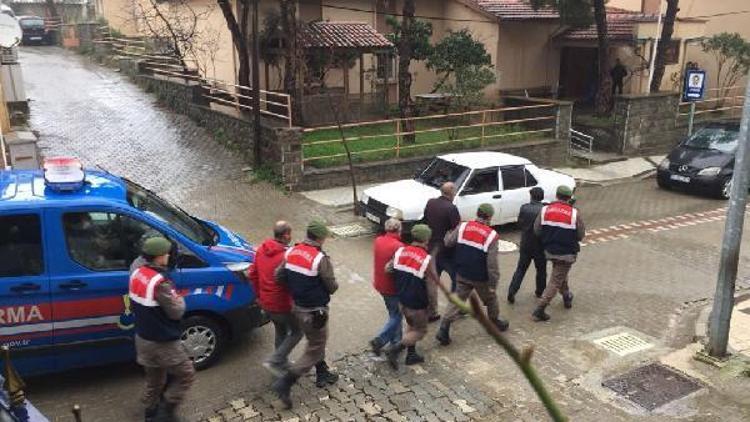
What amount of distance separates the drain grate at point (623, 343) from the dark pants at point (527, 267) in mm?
1304

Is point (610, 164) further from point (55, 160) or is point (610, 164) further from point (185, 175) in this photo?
point (55, 160)

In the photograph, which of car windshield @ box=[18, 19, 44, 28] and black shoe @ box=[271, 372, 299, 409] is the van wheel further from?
car windshield @ box=[18, 19, 44, 28]

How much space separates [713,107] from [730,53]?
8.01 ft

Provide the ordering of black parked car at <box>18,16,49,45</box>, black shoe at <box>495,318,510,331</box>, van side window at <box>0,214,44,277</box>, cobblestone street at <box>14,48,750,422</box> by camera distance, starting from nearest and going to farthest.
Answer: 1. van side window at <box>0,214,44,277</box>
2. cobblestone street at <box>14,48,750,422</box>
3. black shoe at <box>495,318,510,331</box>
4. black parked car at <box>18,16,49,45</box>

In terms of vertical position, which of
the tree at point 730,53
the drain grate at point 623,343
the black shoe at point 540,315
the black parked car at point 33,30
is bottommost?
the drain grate at point 623,343

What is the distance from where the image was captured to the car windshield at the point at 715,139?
15.2 metres

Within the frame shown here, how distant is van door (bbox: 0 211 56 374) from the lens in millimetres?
5820

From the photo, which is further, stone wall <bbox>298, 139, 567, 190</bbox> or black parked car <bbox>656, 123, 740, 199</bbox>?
black parked car <bbox>656, 123, 740, 199</bbox>

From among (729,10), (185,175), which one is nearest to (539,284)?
(185,175)

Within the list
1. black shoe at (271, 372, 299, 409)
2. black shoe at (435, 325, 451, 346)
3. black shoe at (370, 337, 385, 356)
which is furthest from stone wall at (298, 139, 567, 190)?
black shoe at (271, 372, 299, 409)

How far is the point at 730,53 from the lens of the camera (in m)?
20.5

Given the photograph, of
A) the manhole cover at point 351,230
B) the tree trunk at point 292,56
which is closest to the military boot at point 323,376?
the manhole cover at point 351,230

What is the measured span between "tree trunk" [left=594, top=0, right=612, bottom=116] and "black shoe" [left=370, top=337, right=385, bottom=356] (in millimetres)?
14564

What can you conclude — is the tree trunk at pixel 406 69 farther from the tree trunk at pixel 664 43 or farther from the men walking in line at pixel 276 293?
the men walking in line at pixel 276 293
